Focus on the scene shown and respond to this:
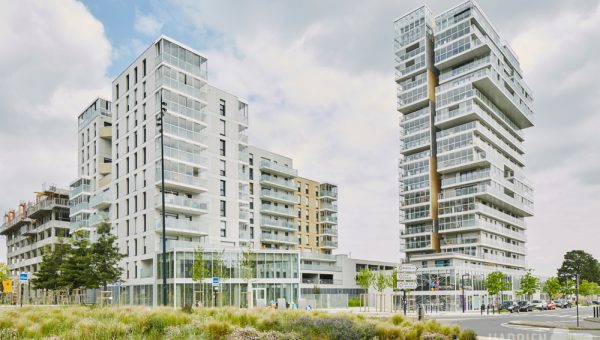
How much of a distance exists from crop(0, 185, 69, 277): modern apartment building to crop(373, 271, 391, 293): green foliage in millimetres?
42373

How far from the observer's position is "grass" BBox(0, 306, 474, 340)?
14430 mm

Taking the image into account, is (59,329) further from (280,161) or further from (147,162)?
(280,161)

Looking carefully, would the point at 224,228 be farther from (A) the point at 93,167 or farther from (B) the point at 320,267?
(B) the point at 320,267

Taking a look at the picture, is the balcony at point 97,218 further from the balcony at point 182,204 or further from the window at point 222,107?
the window at point 222,107

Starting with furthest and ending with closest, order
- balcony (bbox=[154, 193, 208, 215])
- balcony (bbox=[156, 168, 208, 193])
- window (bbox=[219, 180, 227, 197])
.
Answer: window (bbox=[219, 180, 227, 197]) < balcony (bbox=[156, 168, 208, 193]) < balcony (bbox=[154, 193, 208, 215])

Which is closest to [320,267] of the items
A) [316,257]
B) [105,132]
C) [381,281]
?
[316,257]

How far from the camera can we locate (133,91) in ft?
218

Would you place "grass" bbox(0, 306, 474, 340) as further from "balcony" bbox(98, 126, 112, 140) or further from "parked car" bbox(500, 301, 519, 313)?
"balcony" bbox(98, 126, 112, 140)

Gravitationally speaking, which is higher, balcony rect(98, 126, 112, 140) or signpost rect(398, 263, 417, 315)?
balcony rect(98, 126, 112, 140)

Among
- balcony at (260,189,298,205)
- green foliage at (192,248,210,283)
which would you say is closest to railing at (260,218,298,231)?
balcony at (260,189,298,205)

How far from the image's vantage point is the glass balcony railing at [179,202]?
5875 centimetres

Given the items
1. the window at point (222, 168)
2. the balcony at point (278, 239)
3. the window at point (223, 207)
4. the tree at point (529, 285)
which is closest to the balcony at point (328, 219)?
the balcony at point (278, 239)

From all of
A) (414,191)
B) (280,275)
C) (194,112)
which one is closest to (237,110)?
(194,112)

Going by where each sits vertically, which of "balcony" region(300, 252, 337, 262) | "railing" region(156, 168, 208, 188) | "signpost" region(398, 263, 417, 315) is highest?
"railing" region(156, 168, 208, 188)
